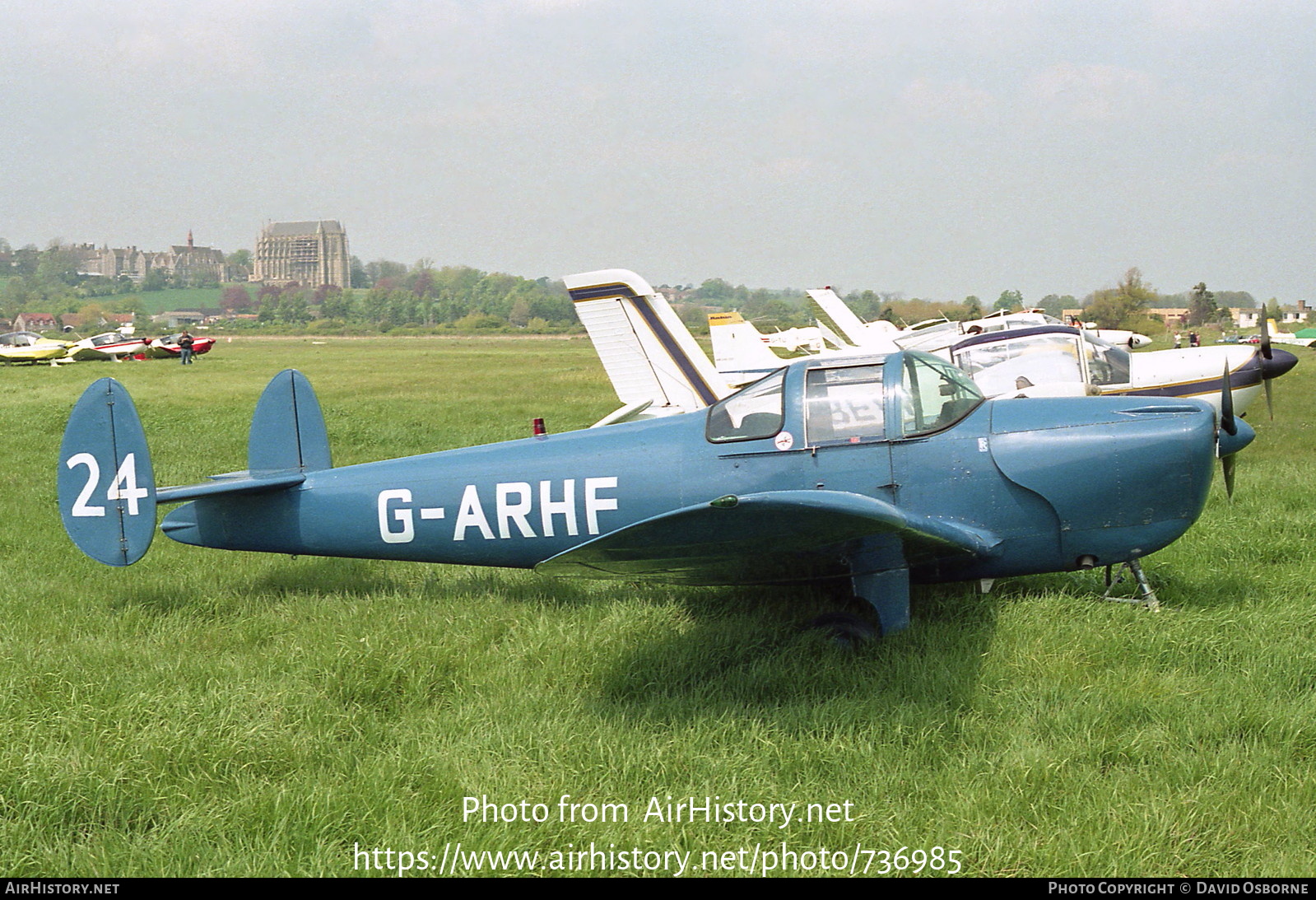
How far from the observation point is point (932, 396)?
5887mm

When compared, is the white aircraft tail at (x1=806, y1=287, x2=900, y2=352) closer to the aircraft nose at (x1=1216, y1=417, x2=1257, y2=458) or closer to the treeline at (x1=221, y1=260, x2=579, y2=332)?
the aircraft nose at (x1=1216, y1=417, x2=1257, y2=458)

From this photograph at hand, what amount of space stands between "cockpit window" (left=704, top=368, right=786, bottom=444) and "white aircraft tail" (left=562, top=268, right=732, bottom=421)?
22.7 feet

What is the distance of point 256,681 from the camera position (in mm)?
5125

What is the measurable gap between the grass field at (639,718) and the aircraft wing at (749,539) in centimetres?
55

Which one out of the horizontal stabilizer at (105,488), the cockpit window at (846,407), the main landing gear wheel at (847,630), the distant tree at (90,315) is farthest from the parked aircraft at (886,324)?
the distant tree at (90,315)

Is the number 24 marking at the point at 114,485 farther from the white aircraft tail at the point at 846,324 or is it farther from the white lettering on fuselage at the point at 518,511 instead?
the white aircraft tail at the point at 846,324

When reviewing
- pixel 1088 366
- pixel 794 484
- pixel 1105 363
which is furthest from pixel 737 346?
pixel 794 484

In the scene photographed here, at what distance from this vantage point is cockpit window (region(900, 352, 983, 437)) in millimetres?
5789

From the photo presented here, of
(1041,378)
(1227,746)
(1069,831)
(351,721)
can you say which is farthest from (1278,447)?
(351,721)

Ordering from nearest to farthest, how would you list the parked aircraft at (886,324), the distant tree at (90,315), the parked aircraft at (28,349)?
the parked aircraft at (886,324) → the parked aircraft at (28,349) → the distant tree at (90,315)

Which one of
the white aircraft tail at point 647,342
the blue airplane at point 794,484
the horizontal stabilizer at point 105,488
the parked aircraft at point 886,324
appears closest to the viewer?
the blue airplane at point 794,484

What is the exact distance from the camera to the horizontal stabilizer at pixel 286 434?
6.91 meters

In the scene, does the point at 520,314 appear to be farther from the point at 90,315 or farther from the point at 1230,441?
the point at 1230,441

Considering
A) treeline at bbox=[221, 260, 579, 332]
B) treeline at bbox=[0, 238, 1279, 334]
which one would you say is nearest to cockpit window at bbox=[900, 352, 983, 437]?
treeline at bbox=[0, 238, 1279, 334]
